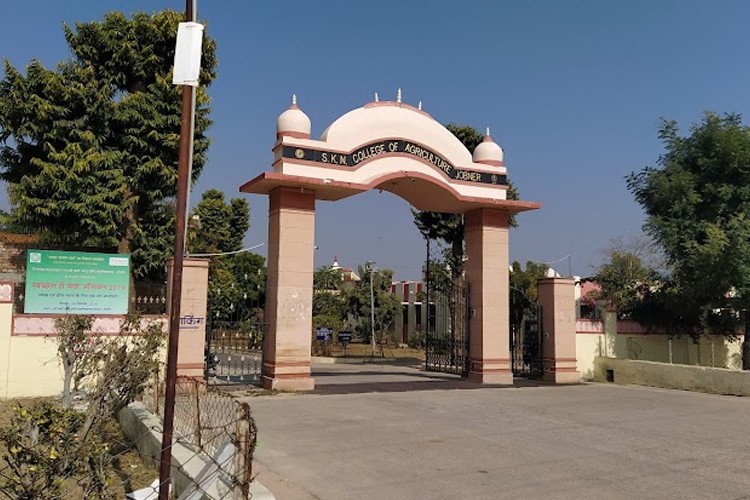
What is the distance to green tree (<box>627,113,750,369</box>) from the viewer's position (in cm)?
1513

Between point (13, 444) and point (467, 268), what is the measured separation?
13262mm

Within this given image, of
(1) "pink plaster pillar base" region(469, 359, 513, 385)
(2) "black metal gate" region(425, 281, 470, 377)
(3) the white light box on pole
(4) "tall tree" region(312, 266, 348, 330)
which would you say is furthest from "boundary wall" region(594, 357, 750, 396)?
(4) "tall tree" region(312, 266, 348, 330)

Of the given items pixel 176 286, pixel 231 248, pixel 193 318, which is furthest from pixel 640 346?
pixel 231 248

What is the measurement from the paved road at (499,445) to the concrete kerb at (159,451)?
899 millimetres

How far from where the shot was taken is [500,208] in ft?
52.3

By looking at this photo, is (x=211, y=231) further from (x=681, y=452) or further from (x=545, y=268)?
(x=681, y=452)

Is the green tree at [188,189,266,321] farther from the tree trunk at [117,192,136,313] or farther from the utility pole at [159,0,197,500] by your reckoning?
the utility pole at [159,0,197,500]

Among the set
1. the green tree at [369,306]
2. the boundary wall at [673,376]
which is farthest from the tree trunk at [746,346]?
the green tree at [369,306]

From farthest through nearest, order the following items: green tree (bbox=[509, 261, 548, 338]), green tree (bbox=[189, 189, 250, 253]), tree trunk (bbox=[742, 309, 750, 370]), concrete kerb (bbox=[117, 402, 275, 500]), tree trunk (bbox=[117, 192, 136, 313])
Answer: green tree (bbox=[189, 189, 250, 253]) → green tree (bbox=[509, 261, 548, 338]) → tree trunk (bbox=[117, 192, 136, 313]) → tree trunk (bbox=[742, 309, 750, 370]) → concrete kerb (bbox=[117, 402, 275, 500])

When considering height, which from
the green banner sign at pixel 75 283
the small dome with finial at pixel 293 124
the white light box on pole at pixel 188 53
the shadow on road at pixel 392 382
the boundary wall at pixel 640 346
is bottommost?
the shadow on road at pixel 392 382

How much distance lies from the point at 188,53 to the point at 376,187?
9867mm

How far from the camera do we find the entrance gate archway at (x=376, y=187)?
518 inches

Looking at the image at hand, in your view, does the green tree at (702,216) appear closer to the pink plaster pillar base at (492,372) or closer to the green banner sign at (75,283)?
the pink plaster pillar base at (492,372)

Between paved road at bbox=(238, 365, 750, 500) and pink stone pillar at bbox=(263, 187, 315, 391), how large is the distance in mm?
815
